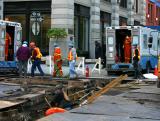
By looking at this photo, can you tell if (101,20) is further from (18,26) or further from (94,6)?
(18,26)

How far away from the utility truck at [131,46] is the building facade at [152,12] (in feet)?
108

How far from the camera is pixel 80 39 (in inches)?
1563

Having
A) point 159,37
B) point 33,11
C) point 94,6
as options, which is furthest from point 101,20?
point 159,37

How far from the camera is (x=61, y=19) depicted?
35688mm

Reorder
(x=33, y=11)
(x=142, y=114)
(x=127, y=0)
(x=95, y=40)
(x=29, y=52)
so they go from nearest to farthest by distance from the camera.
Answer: (x=142, y=114)
(x=29, y=52)
(x=33, y=11)
(x=95, y=40)
(x=127, y=0)

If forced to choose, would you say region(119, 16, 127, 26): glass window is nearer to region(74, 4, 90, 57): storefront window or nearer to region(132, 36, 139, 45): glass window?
region(74, 4, 90, 57): storefront window

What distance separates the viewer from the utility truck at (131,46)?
27.4 meters

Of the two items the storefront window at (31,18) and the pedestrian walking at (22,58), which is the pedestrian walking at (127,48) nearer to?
the pedestrian walking at (22,58)

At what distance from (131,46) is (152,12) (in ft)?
125

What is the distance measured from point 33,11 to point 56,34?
4.17 m

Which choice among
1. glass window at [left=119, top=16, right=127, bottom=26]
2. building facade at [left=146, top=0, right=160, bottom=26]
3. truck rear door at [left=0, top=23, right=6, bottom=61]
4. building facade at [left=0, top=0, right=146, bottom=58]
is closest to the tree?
building facade at [left=0, top=0, right=146, bottom=58]

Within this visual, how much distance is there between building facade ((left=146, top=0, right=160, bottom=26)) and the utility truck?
108 feet

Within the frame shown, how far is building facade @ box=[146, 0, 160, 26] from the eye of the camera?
204 ft

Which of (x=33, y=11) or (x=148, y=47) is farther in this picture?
(x=33, y=11)
